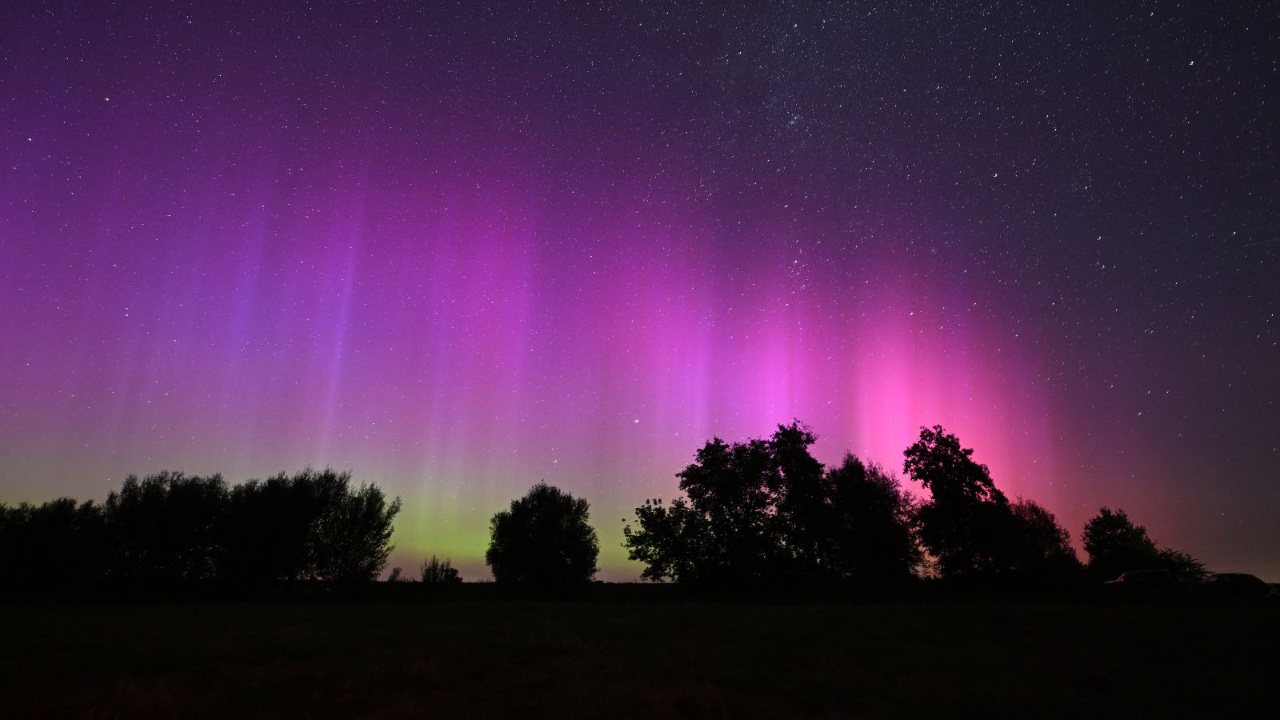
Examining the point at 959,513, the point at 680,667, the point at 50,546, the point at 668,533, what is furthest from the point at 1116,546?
the point at 50,546

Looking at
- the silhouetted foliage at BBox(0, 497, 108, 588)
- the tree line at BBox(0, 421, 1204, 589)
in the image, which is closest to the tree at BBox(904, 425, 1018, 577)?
the tree line at BBox(0, 421, 1204, 589)

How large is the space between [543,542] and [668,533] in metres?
29.0

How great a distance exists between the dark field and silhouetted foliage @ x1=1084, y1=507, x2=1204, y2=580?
77364 mm

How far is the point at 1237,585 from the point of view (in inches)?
1626

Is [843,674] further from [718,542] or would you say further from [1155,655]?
[718,542]

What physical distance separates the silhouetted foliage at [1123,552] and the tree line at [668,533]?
0.49 metres

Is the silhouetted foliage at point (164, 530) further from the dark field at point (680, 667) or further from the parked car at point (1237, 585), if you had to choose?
the parked car at point (1237, 585)

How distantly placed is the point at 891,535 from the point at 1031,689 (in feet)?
176

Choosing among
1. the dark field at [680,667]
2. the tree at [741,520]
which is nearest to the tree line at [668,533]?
the tree at [741,520]

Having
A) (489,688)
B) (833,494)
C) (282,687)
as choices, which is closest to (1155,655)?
(489,688)

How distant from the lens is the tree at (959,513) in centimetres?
6194

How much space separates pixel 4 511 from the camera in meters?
84.1

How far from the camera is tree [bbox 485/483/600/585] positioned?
81.9m

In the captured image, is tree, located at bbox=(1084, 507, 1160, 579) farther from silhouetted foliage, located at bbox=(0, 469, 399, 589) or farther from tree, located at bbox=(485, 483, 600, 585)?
silhouetted foliage, located at bbox=(0, 469, 399, 589)
